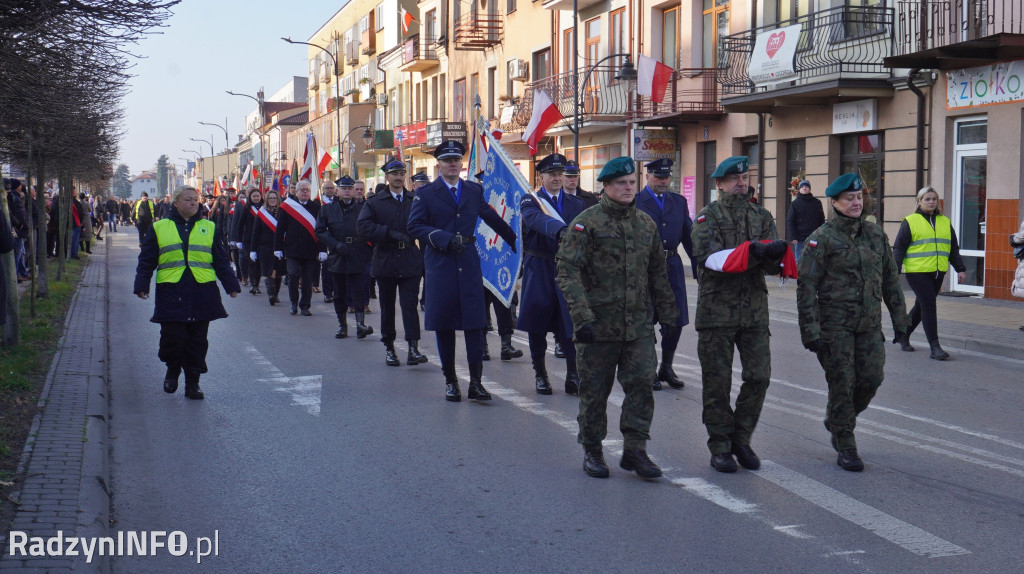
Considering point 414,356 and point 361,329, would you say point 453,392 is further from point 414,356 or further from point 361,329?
point 361,329

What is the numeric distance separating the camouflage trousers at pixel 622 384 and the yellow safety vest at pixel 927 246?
6.54 metres

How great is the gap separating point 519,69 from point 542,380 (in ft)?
98.9

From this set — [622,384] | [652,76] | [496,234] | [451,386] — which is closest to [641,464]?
[622,384]

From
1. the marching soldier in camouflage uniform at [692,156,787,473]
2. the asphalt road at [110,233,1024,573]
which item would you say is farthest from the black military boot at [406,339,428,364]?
the marching soldier in camouflage uniform at [692,156,787,473]

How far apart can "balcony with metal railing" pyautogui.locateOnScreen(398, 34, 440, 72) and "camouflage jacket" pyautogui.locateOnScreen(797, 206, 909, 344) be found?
44.5 m

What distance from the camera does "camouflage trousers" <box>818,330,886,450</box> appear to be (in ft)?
21.4

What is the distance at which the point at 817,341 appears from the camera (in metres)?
6.48

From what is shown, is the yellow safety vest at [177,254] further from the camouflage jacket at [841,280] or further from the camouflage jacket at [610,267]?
the camouflage jacket at [841,280]

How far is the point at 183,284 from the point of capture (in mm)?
9070

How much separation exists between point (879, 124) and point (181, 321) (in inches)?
608

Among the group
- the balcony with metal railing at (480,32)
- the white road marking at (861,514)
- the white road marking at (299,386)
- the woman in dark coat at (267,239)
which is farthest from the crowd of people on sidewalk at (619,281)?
the balcony with metal railing at (480,32)

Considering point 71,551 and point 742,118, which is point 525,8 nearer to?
point 742,118

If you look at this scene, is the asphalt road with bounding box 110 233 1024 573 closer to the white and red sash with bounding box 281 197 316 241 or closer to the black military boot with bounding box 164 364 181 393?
the black military boot with bounding box 164 364 181 393

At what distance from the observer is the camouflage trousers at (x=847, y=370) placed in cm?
651
